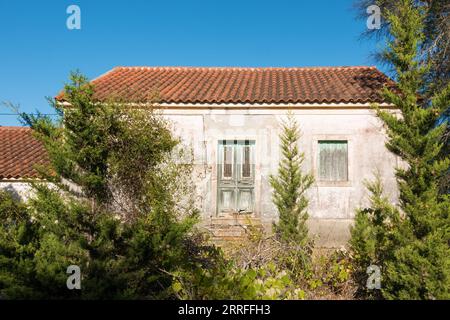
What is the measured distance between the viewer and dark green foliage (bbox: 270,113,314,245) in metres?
9.11

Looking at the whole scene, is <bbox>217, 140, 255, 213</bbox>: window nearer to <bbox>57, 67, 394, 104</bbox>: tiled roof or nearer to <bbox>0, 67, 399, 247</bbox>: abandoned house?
<bbox>0, 67, 399, 247</bbox>: abandoned house

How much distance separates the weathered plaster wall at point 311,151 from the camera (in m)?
10.2

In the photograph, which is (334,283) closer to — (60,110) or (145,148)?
(145,148)

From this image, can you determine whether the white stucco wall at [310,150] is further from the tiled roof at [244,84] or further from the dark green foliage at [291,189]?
the tiled roof at [244,84]

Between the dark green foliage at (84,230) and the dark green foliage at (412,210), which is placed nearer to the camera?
the dark green foliage at (84,230)

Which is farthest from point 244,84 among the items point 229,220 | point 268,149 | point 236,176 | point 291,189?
point 229,220

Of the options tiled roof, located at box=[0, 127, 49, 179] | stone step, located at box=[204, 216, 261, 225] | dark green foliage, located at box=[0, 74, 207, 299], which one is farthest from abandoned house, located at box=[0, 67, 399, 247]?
dark green foliage, located at box=[0, 74, 207, 299]

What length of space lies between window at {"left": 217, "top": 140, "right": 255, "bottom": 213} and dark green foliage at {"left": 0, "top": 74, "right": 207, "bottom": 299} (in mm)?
4243

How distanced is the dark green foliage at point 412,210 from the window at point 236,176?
4168mm

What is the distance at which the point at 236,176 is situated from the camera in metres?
10.8

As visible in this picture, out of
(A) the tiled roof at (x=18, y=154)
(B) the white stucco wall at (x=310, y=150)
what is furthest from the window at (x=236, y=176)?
(A) the tiled roof at (x=18, y=154)
